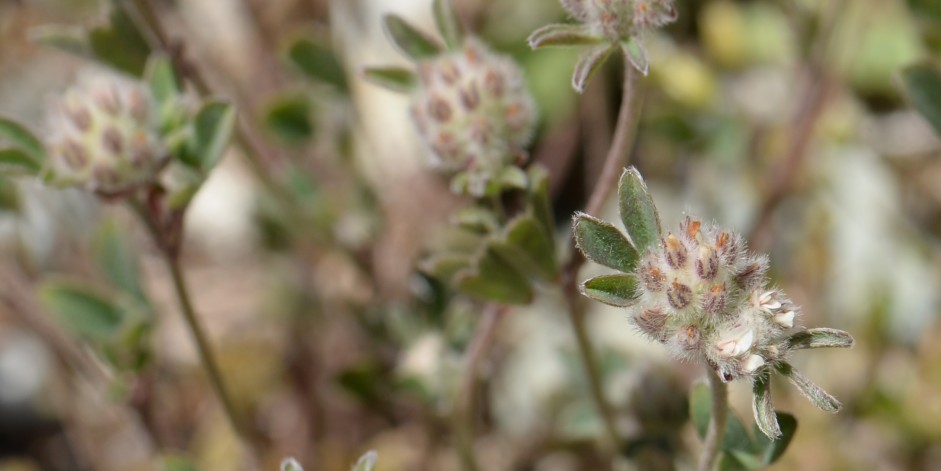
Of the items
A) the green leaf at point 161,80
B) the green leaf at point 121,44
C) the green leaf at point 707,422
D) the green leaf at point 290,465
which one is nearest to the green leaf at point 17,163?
the green leaf at point 161,80

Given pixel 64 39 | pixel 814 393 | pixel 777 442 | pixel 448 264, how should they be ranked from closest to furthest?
pixel 814 393 → pixel 777 442 → pixel 448 264 → pixel 64 39

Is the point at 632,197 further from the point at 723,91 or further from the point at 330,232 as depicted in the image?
the point at 723,91

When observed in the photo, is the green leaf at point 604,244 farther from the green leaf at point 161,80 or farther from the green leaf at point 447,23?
the green leaf at point 161,80

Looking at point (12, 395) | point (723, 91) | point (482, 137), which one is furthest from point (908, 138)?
point (12, 395)

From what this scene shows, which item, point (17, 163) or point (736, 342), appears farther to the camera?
point (17, 163)

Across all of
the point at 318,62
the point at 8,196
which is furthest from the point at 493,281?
the point at 8,196

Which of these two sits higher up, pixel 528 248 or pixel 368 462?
pixel 528 248

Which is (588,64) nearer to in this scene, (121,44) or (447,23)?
(447,23)
